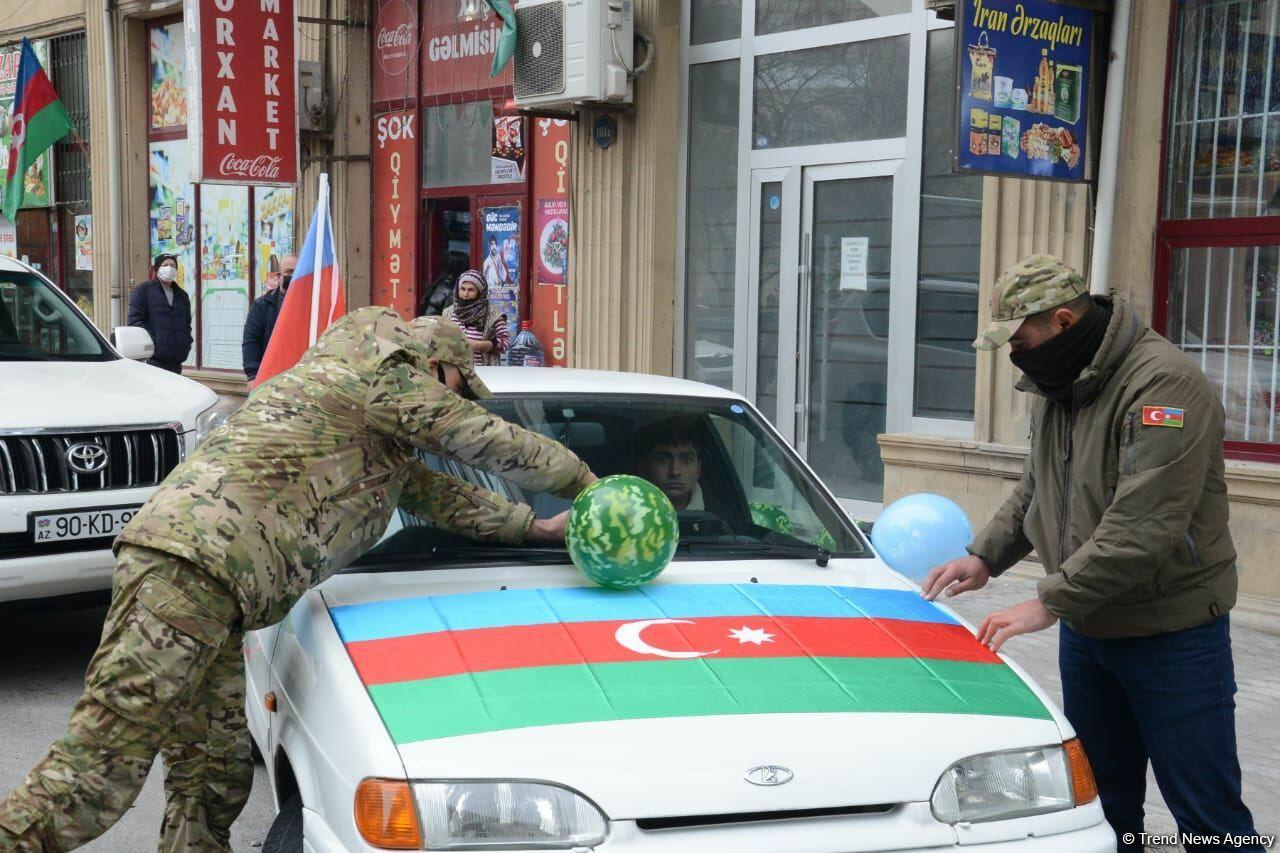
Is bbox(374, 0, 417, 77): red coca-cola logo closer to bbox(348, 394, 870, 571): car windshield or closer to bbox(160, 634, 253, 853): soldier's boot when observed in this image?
bbox(348, 394, 870, 571): car windshield

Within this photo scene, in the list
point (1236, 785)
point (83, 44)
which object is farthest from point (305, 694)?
point (83, 44)

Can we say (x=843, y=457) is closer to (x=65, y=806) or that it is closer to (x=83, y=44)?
(x=65, y=806)

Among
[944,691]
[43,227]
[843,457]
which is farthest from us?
[43,227]

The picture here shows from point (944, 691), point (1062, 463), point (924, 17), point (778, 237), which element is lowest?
point (944, 691)

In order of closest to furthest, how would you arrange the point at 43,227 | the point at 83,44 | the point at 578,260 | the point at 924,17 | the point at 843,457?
the point at 924,17, the point at 843,457, the point at 578,260, the point at 83,44, the point at 43,227

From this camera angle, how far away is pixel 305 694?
3.33 metres

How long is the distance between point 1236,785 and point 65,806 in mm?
2844

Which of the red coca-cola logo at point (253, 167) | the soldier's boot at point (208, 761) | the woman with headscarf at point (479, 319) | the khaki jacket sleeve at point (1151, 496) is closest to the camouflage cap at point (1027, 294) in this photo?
the khaki jacket sleeve at point (1151, 496)

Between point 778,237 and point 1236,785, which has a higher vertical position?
point 778,237

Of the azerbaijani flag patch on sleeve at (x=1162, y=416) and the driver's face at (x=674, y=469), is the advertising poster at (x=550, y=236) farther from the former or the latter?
the azerbaijani flag patch on sleeve at (x=1162, y=416)

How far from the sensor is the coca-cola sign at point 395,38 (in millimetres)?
13695

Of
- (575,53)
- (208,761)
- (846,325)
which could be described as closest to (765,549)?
(208,761)

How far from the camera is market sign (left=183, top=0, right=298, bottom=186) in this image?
43.7 feet

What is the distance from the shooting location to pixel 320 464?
358cm
